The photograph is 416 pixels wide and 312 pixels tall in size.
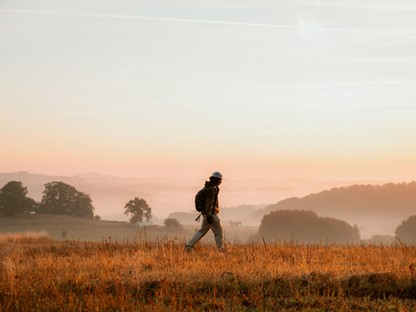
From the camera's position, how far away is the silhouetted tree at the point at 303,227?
13700 cm

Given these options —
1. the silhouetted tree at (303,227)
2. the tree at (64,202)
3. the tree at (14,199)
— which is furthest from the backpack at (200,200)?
the silhouetted tree at (303,227)

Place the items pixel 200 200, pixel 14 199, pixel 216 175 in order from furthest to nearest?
pixel 14 199
pixel 200 200
pixel 216 175

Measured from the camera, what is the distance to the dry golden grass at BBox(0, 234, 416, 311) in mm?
9273

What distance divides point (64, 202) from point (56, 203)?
5.33 ft

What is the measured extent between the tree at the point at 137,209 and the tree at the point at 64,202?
8.42 m

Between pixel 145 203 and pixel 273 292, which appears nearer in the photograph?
pixel 273 292

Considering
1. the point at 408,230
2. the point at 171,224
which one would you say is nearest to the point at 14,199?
the point at 171,224

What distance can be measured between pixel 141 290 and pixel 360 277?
4.88 meters

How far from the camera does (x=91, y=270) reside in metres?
12.7

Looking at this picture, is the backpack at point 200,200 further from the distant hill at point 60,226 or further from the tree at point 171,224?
the tree at point 171,224

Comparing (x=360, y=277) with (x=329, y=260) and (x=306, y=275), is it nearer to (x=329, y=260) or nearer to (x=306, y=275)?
(x=306, y=275)

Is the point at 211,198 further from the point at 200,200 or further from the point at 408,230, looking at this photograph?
the point at 408,230

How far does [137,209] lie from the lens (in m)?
113

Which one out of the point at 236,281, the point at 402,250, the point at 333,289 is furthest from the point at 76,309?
the point at 402,250
